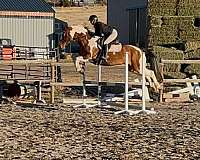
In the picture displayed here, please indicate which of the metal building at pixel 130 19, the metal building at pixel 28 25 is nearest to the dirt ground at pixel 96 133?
the metal building at pixel 130 19

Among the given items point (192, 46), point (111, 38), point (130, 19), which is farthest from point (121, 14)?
point (111, 38)

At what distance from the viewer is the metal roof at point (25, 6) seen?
46969 mm

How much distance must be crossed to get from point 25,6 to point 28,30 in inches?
74.5

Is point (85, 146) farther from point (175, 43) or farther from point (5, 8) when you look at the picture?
point (5, 8)

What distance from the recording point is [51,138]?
10.6 meters

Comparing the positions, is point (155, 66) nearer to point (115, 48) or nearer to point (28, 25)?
point (115, 48)

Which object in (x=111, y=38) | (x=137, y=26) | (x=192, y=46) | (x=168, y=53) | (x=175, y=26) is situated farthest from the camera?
(x=137, y=26)

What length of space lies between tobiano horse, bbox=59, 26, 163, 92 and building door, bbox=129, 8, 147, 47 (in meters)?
13.7

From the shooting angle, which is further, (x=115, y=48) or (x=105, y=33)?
(x=115, y=48)

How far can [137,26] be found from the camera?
1304 inches

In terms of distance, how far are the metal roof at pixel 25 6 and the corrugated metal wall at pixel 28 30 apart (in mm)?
619

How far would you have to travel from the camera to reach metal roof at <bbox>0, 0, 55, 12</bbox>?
4697cm

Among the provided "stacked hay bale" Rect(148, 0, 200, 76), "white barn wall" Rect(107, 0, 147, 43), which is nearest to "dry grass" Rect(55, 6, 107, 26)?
"white barn wall" Rect(107, 0, 147, 43)

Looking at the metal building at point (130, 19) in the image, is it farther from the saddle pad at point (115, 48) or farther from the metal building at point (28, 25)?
the saddle pad at point (115, 48)
